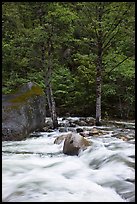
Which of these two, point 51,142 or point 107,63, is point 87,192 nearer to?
point 51,142

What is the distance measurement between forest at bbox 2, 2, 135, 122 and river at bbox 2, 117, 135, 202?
351cm

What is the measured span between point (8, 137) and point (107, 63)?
573cm

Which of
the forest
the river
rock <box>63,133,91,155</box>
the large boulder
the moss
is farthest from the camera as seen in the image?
the forest

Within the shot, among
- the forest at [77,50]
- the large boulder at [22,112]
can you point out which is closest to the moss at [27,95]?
the large boulder at [22,112]

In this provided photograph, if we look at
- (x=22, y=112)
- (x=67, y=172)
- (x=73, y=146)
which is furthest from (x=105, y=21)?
(x=67, y=172)

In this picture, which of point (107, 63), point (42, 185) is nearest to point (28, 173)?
point (42, 185)

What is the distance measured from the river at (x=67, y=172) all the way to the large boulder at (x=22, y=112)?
0.53m

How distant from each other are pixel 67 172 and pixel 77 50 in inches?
517

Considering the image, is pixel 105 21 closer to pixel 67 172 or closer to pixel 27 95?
pixel 27 95

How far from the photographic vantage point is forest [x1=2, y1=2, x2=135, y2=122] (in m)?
11.0

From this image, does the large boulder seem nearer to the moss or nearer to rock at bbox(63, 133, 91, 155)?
the moss

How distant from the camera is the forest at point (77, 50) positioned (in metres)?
11.0

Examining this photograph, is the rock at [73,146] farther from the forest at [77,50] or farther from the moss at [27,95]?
the forest at [77,50]

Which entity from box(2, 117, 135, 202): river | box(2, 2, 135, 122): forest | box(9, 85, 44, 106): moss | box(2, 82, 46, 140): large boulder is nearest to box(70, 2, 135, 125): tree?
box(2, 2, 135, 122): forest
